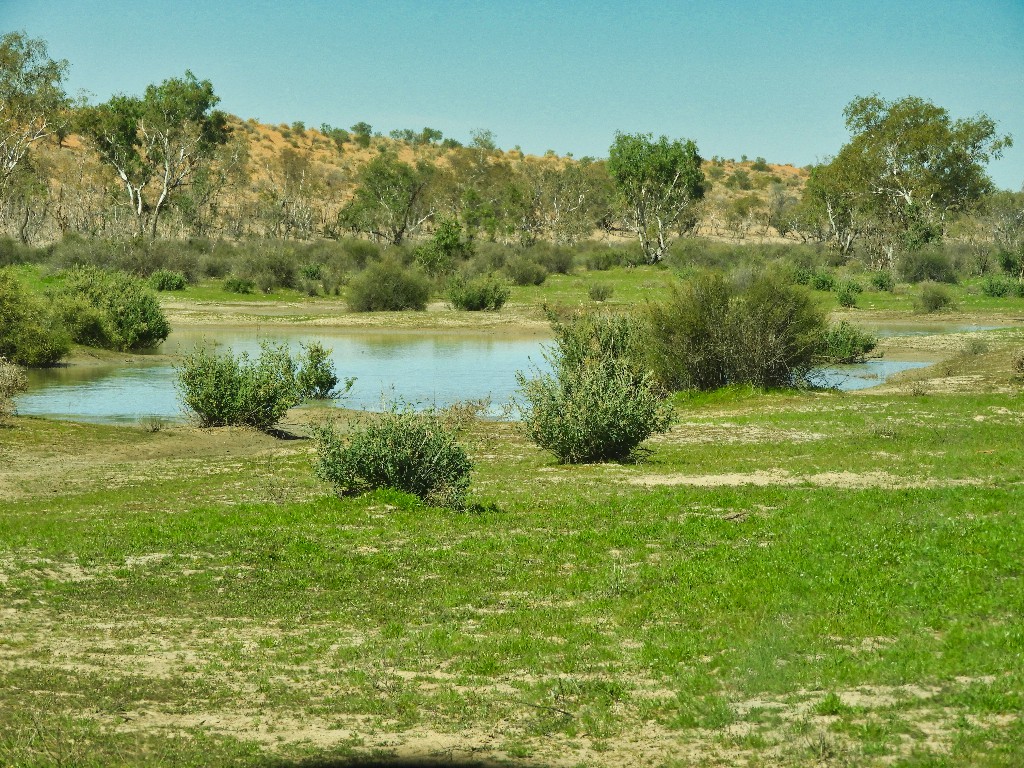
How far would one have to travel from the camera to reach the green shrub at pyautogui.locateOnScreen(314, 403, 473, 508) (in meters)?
16.5

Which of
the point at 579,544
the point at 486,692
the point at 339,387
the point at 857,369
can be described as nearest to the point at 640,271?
the point at 857,369

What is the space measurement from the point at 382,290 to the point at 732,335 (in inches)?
1320

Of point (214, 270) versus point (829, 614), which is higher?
point (214, 270)

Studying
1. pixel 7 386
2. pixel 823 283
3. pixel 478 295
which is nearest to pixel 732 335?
pixel 7 386

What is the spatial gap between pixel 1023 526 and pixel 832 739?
251 inches

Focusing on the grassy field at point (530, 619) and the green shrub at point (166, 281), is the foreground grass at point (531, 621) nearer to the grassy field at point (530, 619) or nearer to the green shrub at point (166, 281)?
the grassy field at point (530, 619)

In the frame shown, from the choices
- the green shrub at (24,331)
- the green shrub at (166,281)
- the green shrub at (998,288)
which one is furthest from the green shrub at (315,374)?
the green shrub at (998,288)

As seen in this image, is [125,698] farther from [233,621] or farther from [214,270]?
[214,270]

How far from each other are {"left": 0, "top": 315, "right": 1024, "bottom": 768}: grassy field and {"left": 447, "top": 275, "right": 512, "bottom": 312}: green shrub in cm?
4311

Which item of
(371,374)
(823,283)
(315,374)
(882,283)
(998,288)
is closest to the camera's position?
(315,374)

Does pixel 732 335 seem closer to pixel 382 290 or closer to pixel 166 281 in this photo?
pixel 382 290

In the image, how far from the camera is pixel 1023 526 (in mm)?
12805

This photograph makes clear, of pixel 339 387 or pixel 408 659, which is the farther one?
pixel 339 387

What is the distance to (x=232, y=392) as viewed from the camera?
25.5 metres
